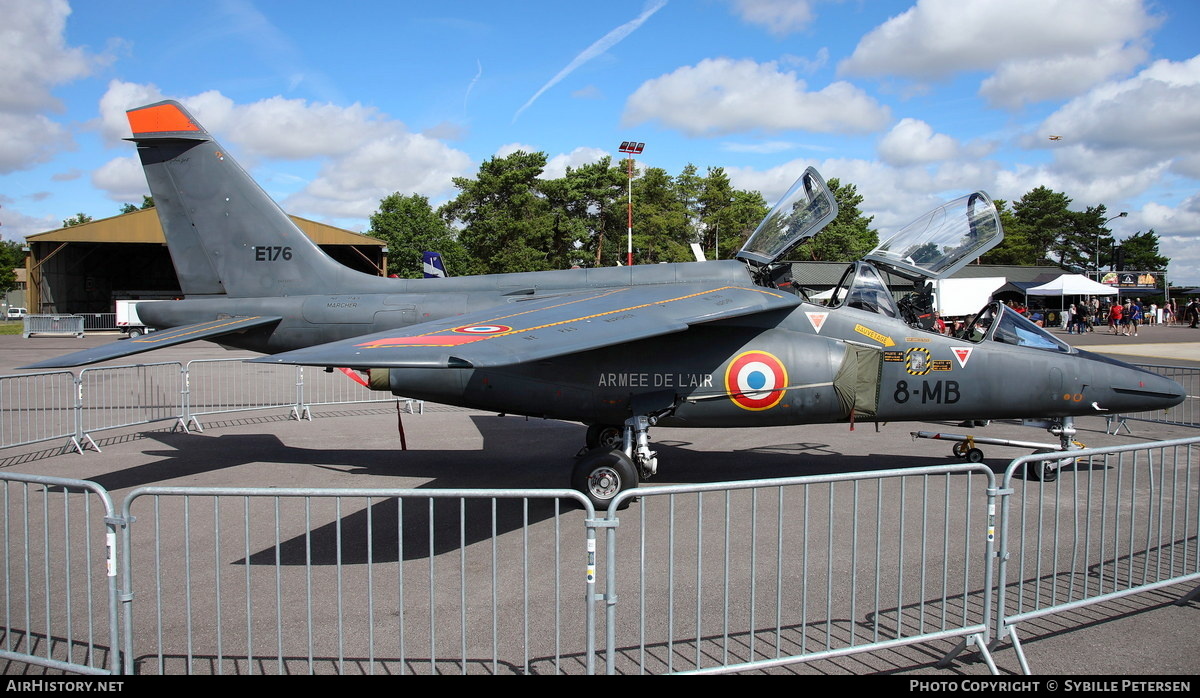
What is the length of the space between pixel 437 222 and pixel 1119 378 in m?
62.6

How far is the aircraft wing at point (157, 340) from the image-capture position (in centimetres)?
616

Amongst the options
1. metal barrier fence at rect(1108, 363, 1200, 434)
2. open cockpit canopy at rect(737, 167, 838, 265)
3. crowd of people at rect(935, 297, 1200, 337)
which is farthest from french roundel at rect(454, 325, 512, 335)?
crowd of people at rect(935, 297, 1200, 337)

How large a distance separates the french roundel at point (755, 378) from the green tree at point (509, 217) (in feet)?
127

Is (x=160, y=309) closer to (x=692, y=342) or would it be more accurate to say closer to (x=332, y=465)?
(x=332, y=465)

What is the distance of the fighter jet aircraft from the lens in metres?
6.74

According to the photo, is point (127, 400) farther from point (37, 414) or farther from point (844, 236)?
point (844, 236)

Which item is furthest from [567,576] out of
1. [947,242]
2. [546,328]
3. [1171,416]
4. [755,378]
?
[1171,416]

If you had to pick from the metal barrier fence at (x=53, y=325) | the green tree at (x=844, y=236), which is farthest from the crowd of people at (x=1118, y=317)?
the metal barrier fence at (x=53, y=325)

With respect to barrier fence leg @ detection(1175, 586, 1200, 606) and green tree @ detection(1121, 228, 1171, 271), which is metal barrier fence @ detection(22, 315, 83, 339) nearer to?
barrier fence leg @ detection(1175, 586, 1200, 606)

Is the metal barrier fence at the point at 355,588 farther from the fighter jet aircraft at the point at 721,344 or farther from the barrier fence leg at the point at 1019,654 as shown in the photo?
the barrier fence leg at the point at 1019,654

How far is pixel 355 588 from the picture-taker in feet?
16.3

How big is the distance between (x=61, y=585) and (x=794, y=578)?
5.38m
